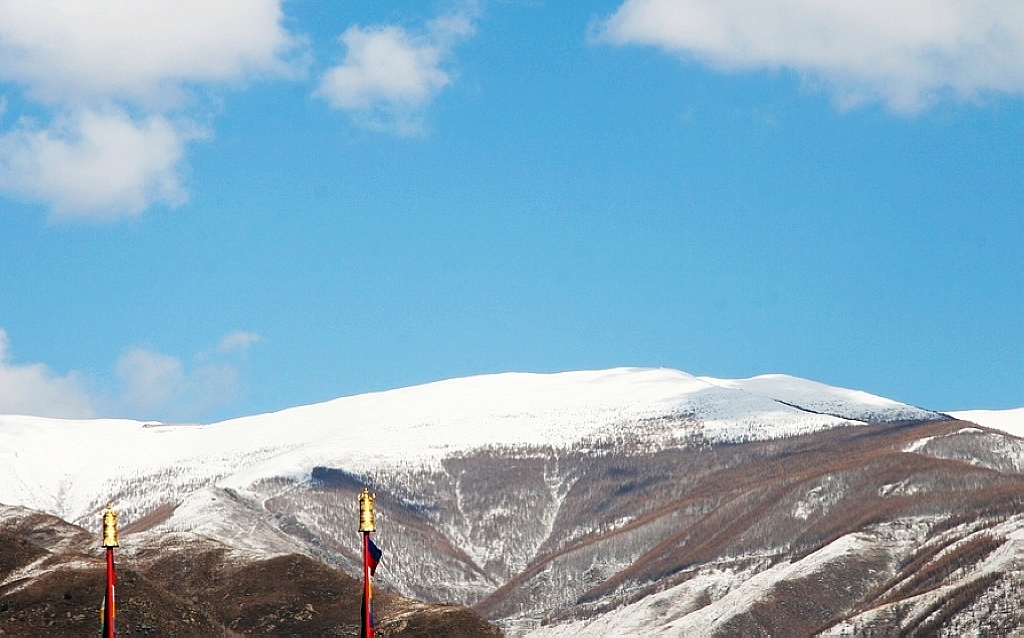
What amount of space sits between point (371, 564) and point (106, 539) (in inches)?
535

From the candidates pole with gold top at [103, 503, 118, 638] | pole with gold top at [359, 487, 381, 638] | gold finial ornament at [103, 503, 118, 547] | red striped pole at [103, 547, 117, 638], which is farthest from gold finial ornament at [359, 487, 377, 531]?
gold finial ornament at [103, 503, 118, 547]

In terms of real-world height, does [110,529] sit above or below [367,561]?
above

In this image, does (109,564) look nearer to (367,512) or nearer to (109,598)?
(109,598)

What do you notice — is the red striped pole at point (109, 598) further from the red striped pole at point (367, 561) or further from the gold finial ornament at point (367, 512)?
the gold finial ornament at point (367, 512)

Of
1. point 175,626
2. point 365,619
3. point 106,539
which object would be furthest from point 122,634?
point 365,619

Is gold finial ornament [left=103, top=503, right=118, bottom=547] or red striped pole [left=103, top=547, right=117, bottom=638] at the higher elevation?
gold finial ornament [left=103, top=503, right=118, bottom=547]

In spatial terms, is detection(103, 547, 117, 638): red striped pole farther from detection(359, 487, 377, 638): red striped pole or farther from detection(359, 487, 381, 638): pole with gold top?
detection(359, 487, 377, 638): red striped pole

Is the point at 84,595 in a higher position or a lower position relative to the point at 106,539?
higher

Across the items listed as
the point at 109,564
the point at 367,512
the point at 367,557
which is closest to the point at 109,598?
the point at 109,564

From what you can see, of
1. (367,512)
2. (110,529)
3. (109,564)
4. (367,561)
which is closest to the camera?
(367,512)

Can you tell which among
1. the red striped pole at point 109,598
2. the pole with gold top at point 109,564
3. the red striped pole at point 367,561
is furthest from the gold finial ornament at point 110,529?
the red striped pole at point 367,561

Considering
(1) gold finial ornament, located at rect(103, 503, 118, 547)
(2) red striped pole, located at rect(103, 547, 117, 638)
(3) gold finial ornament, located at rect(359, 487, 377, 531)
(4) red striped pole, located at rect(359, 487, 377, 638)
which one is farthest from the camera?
(1) gold finial ornament, located at rect(103, 503, 118, 547)

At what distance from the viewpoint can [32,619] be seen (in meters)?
191

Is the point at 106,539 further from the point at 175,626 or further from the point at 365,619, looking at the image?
the point at 175,626
